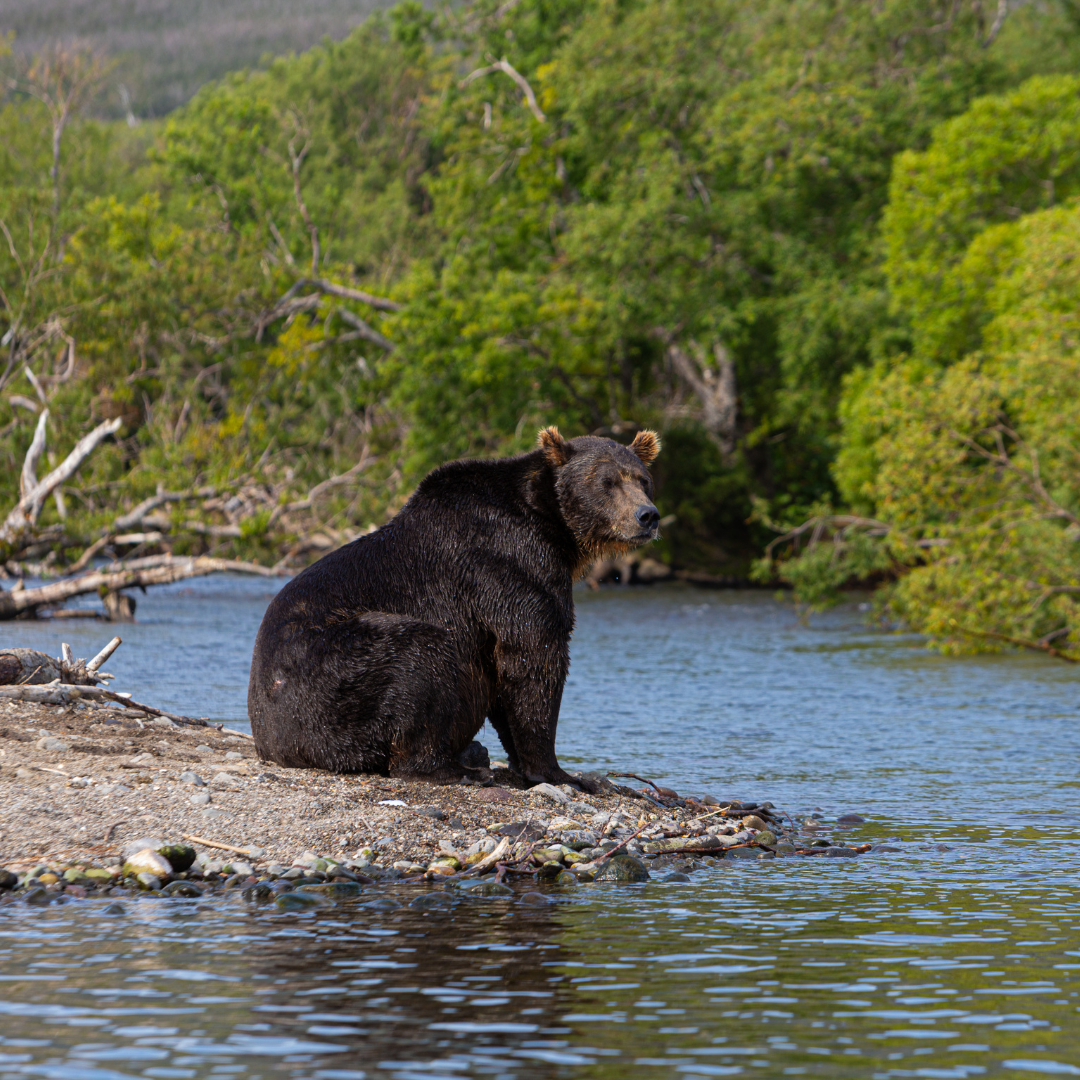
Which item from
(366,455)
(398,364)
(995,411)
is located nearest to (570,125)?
(398,364)

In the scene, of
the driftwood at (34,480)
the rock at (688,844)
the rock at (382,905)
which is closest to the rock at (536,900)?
the rock at (382,905)

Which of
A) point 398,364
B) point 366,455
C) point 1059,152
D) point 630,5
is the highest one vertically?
point 630,5

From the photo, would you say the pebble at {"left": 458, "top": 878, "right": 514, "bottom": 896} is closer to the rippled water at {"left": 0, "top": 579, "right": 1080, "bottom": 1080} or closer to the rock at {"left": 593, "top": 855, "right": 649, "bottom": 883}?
the rippled water at {"left": 0, "top": 579, "right": 1080, "bottom": 1080}

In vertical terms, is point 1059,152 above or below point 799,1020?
above

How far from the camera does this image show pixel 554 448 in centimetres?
973

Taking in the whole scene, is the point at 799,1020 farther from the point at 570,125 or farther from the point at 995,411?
the point at 570,125

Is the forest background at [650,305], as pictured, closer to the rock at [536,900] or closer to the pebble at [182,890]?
the pebble at [182,890]

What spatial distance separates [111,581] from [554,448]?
13.6 meters

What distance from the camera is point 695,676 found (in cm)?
2025

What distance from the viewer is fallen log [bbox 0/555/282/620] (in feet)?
68.4

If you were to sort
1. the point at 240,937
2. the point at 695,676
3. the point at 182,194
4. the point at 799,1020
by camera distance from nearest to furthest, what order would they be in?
the point at 799,1020, the point at 240,937, the point at 695,676, the point at 182,194

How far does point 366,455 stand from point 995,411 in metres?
19.4

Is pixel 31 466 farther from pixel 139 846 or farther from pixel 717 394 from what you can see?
pixel 717 394

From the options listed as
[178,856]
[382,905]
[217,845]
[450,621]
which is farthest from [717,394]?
[382,905]
